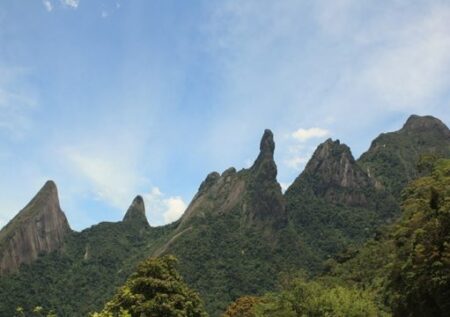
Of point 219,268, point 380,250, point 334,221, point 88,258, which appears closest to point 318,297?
point 380,250

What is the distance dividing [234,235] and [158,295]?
124264 mm

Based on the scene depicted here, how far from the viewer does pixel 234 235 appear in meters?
159

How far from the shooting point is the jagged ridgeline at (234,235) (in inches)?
5507

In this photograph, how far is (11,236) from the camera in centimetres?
16738

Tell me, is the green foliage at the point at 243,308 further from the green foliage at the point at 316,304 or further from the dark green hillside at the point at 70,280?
the dark green hillside at the point at 70,280

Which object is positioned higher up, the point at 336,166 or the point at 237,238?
the point at 336,166

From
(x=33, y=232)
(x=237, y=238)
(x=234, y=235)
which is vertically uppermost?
(x=33, y=232)

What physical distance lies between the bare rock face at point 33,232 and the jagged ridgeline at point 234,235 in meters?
0.34

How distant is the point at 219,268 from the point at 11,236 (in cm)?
6717

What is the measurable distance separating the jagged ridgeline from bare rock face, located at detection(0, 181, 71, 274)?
13.3 inches

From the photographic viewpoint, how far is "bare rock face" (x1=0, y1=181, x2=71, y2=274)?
164000 millimetres

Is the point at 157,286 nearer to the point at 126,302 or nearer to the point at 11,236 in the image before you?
the point at 126,302

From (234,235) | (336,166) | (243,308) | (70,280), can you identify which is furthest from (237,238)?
(243,308)

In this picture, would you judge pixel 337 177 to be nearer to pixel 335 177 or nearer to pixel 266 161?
pixel 335 177
